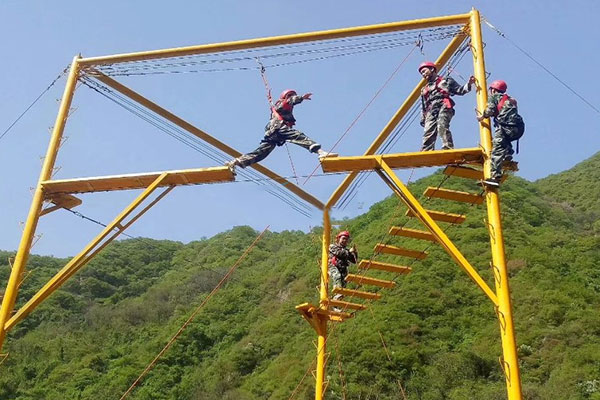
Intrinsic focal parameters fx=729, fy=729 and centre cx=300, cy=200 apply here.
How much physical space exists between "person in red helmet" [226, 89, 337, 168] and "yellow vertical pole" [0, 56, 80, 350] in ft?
7.95

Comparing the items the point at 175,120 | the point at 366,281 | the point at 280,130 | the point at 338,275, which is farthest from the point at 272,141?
the point at 338,275

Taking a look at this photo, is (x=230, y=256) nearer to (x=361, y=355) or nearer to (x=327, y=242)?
(x=361, y=355)

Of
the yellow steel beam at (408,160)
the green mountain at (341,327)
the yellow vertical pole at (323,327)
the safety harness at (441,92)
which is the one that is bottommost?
the yellow vertical pole at (323,327)

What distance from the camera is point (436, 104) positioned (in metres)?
8.99

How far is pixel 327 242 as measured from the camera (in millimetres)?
11156

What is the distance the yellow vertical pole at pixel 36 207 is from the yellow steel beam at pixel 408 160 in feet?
12.1

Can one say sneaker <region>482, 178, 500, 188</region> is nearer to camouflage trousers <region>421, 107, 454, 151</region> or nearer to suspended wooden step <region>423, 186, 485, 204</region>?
suspended wooden step <region>423, 186, 485, 204</region>

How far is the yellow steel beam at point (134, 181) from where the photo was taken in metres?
8.91

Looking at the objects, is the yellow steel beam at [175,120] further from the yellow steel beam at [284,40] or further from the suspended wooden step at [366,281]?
the suspended wooden step at [366,281]

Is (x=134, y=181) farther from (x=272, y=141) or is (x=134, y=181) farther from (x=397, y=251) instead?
(x=397, y=251)

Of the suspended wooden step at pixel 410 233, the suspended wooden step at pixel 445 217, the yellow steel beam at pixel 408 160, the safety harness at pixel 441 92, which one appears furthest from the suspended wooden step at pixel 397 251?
the safety harness at pixel 441 92

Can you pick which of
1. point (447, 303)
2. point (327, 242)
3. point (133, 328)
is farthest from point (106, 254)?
point (327, 242)

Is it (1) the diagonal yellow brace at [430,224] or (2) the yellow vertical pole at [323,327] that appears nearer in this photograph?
(1) the diagonal yellow brace at [430,224]

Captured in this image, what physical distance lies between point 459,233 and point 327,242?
35833mm
